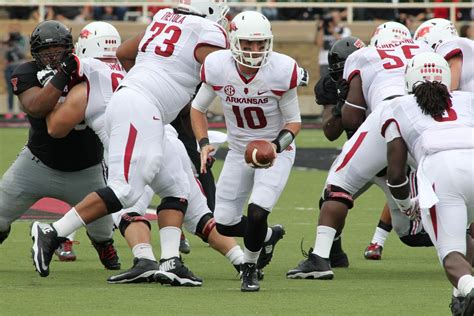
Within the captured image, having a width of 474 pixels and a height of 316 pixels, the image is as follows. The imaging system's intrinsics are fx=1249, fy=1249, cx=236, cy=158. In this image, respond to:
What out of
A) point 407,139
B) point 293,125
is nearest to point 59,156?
point 293,125

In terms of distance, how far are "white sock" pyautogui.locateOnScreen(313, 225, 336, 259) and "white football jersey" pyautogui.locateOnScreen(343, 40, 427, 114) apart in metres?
0.93

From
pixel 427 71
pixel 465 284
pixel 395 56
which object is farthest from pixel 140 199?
pixel 465 284

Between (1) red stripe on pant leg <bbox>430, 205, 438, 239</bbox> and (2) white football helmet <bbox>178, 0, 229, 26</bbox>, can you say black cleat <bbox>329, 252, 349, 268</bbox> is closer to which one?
(2) white football helmet <bbox>178, 0, 229, 26</bbox>

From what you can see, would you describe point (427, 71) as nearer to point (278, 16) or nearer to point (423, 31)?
point (423, 31)

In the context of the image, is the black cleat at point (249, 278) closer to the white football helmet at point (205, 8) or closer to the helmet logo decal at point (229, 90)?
the helmet logo decal at point (229, 90)

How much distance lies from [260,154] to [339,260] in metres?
1.60

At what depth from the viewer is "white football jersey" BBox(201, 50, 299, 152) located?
761 cm

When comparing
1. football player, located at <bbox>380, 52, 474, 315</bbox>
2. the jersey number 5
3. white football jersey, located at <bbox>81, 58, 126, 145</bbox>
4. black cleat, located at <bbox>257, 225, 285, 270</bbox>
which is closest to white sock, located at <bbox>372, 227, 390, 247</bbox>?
black cleat, located at <bbox>257, 225, 285, 270</bbox>

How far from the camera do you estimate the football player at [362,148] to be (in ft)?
26.3

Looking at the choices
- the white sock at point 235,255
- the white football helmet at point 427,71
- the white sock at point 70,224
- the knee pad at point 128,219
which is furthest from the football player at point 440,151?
the white sock at point 70,224

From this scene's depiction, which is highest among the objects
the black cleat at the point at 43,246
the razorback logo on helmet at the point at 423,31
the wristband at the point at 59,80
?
the wristband at the point at 59,80

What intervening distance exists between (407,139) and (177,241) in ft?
5.74

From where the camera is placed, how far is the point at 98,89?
7.94 m

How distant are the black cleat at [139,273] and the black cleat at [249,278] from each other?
1.94 feet
